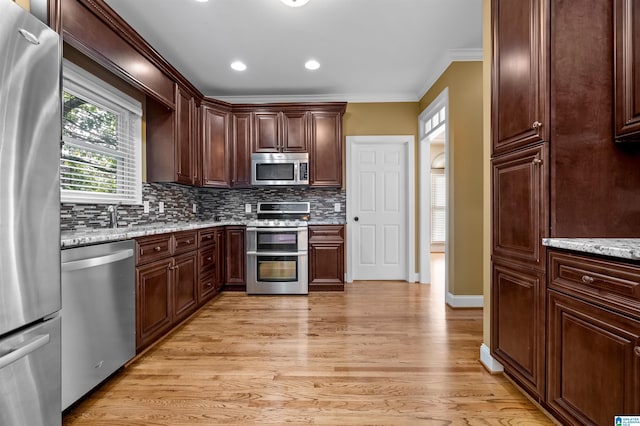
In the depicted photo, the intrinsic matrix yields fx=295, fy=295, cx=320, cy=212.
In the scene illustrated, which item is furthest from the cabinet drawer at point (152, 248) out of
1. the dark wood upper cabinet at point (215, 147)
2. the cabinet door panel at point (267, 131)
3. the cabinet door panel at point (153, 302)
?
the cabinet door panel at point (267, 131)

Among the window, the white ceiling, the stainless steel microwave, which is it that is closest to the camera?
the window

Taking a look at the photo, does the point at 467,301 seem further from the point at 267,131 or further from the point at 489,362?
the point at 267,131

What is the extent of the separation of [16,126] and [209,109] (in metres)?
2.91

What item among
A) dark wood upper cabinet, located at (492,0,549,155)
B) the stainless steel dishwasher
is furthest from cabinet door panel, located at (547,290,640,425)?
the stainless steel dishwasher

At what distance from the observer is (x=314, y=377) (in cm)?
184

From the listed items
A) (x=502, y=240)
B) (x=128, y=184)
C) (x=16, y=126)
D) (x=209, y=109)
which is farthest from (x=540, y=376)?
(x=209, y=109)

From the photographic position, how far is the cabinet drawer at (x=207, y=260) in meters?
3.14

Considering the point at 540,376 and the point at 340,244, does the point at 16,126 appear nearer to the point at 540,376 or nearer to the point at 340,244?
the point at 540,376

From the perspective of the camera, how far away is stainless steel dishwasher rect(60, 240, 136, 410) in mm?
1473

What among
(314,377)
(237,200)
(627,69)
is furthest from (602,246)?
(237,200)

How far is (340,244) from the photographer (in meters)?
3.84

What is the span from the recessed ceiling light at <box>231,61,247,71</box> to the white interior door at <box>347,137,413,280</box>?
1.81 m

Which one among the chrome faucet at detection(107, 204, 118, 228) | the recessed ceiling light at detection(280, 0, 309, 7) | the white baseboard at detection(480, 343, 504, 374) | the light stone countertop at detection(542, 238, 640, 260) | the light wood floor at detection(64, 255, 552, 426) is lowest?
the light wood floor at detection(64, 255, 552, 426)

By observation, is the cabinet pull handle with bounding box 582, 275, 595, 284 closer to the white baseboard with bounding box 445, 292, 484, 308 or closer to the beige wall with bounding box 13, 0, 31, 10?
the white baseboard with bounding box 445, 292, 484, 308
